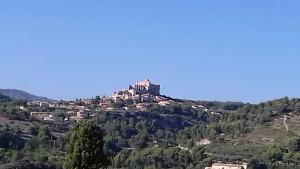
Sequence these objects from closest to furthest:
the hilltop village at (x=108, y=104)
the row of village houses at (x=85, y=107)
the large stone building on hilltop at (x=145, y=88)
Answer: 1. the row of village houses at (x=85, y=107)
2. the hilltop village at (x=108, y=104)
3. the large stone building on hilltop at (x=145, y=88)

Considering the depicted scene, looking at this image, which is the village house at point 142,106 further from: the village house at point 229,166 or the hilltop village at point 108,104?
the village house at point 229,166

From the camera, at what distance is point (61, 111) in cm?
14362

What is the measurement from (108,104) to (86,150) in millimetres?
132008

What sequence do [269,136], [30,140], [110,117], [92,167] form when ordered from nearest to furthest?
1. [92,167]
2. [30,140]
3. [269,136]
4. [110,117]

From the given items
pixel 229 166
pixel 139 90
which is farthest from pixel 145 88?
pixel 229 166

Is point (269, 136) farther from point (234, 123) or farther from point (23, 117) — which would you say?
point (23, 117)

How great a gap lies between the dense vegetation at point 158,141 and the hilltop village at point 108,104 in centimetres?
425

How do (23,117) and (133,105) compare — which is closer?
(23,117)

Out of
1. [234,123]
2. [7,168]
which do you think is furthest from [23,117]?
[7,168]

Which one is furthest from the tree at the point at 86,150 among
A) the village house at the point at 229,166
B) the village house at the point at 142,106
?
the village house at the point at 142,106

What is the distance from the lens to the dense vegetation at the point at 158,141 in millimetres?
80000

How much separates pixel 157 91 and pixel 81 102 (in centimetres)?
3303

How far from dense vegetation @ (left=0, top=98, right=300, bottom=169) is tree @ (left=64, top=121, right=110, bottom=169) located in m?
30.4

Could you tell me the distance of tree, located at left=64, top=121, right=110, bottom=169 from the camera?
1021 inches
